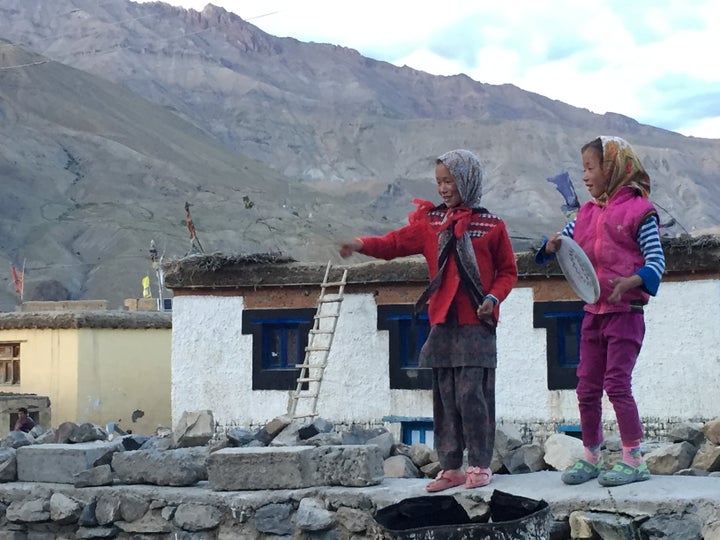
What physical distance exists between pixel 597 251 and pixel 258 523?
232cm

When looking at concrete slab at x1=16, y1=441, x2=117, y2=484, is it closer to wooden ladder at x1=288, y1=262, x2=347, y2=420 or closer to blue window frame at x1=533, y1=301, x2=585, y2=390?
wooden ladder at x1=288, y1=262, x2=347, y2=420

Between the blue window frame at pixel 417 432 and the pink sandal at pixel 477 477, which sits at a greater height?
the pink sandal at pixel 477 477

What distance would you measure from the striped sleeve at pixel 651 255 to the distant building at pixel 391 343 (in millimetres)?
8775

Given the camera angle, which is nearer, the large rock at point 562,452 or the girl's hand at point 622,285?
the girl's hand at point 622,285

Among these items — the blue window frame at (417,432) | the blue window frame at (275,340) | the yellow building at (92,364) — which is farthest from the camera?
the yellow building at (92,364)

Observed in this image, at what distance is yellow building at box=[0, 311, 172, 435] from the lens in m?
20.1

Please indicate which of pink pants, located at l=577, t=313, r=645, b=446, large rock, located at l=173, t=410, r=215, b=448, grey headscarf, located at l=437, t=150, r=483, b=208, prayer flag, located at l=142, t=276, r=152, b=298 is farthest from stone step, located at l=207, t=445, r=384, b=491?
prayer flag, located at l=142, t=276, r=152, b=298

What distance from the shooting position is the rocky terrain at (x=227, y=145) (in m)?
63.3

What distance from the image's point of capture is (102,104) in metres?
99.2

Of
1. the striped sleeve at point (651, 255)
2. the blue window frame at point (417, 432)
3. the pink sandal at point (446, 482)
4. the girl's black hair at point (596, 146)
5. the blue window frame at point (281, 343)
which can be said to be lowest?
the blue window frame at point (417, 432)

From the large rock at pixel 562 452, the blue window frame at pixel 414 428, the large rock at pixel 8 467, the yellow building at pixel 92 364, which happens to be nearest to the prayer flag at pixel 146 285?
the yellow building at pixel 92 364

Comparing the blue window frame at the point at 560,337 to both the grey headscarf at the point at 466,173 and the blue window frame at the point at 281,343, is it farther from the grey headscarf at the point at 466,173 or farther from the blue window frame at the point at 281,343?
the grey headscarf at the point at 466,173

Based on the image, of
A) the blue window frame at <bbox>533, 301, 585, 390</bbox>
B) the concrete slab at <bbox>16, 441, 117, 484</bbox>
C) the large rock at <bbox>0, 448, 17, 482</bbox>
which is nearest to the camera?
the concrete slab at <bbox>16, 441, 117, 484</bbox>

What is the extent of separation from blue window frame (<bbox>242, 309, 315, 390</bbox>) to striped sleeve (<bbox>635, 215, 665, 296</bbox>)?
10854 millimetres
